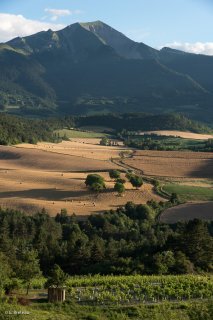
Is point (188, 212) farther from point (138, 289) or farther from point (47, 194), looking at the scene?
Result: point (138, 289)

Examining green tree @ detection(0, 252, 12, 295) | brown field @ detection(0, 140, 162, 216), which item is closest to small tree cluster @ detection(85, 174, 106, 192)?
brown field @ detection(0, 140, 162, 216)

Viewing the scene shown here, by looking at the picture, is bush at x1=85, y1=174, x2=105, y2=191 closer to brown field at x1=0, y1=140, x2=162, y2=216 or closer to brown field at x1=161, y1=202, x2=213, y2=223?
brown field at x1=0, y1=140, x2=162, y2=216

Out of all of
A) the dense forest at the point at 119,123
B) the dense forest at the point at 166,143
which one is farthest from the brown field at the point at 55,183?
the dense forest at the point at 119,123

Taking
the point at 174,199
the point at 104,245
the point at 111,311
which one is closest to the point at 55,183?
the point at 174,199

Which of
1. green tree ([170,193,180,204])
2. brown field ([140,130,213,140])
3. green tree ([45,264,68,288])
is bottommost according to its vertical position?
green tree ([170,193,180,204])

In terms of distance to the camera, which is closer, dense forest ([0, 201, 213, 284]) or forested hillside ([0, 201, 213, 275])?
dense forest ([0, 201, 213, 284])
